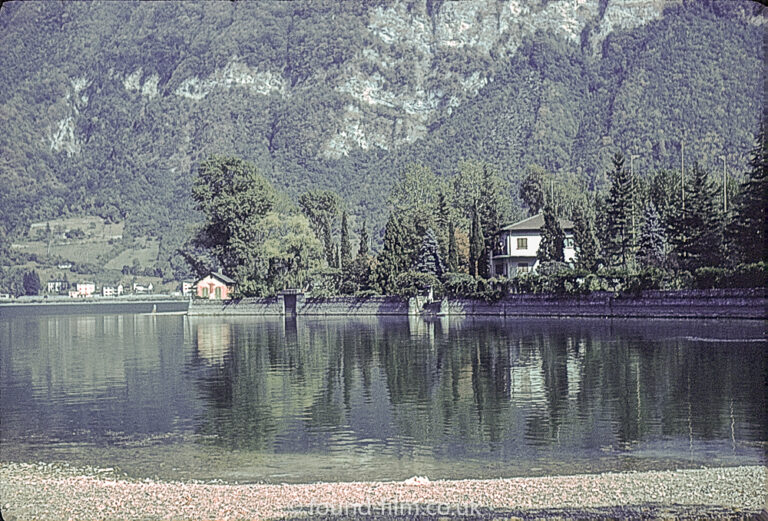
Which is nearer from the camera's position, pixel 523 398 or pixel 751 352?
pixel 523 398

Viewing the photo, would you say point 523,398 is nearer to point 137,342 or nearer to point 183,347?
point 183,347

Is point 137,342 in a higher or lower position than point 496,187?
lower

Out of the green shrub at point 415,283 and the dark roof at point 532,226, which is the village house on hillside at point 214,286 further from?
the dark roof at point 532,226

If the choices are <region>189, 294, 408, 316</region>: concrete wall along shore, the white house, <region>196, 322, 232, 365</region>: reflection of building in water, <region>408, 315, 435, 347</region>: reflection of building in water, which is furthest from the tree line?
<region>196, 322, 232, 365</region>: reflection of building in water

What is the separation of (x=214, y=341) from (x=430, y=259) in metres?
26.8

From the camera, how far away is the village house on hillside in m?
110

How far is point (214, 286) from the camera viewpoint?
110812mm

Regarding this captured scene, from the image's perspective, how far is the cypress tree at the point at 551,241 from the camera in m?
82.4

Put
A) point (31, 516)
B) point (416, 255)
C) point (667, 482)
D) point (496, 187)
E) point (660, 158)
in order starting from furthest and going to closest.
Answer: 1. point (660, 158)
2. point (496, 187)
3. point (416, 255)
4. point (667, 482)
5. point (31, 516)

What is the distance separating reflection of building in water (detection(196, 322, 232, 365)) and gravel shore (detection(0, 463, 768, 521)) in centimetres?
2982

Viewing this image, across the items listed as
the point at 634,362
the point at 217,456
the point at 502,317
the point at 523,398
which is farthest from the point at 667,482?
the point at 502,317

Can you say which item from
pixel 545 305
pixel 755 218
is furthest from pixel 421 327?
pixel 755 218

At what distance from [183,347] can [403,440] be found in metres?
37.1

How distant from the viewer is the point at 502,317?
77.2 m
